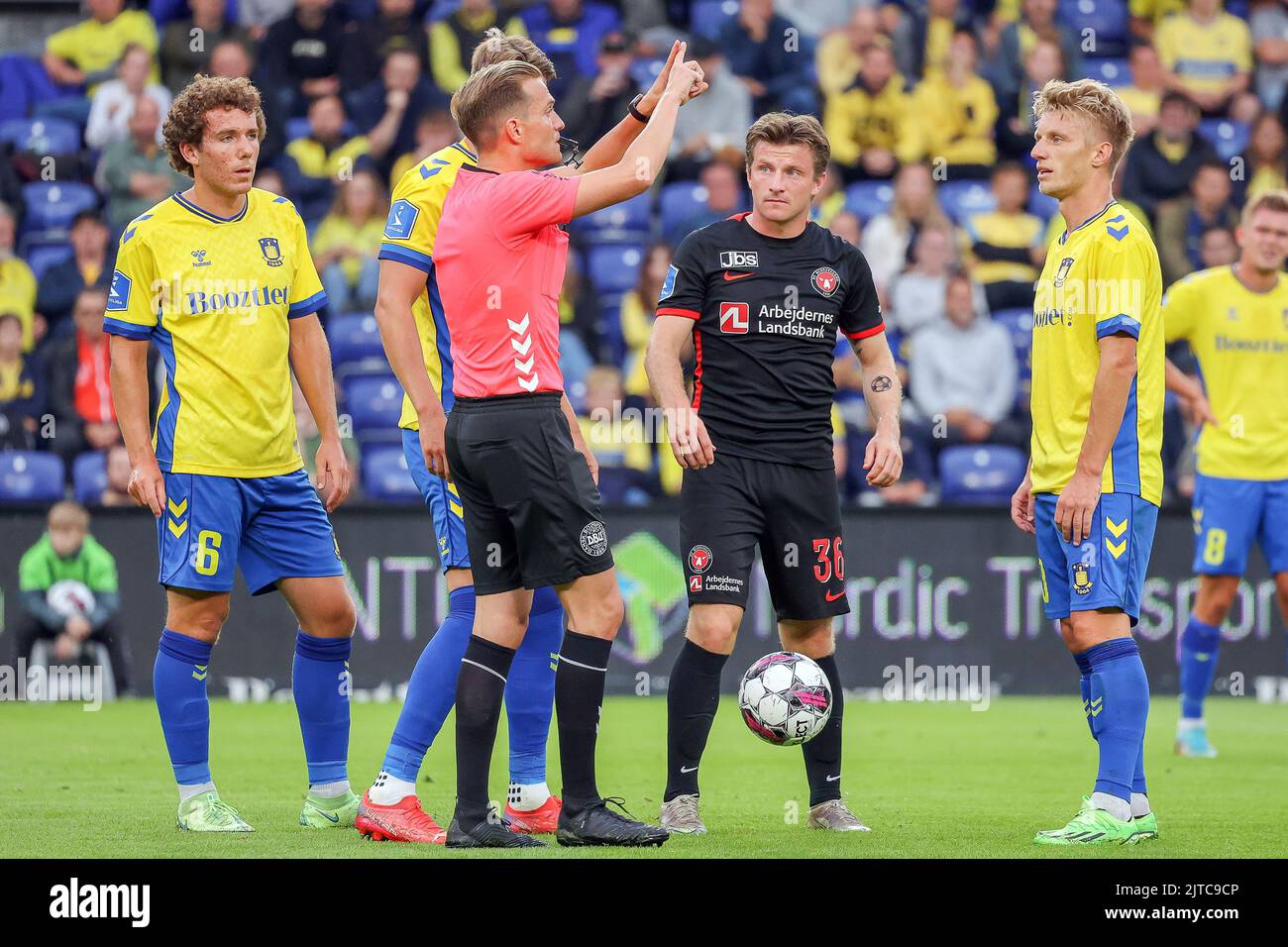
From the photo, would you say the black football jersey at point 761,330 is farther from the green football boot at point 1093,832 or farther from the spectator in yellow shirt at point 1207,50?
the spectator in yellow shirt at point 1207,50

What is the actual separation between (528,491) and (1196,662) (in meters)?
5.15

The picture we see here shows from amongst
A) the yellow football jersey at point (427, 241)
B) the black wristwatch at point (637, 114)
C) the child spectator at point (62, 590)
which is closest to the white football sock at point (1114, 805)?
the yellow football jersey at point (427, 241)

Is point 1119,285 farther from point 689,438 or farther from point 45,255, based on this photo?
point 45,255

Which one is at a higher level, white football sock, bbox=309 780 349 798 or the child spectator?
the child spectator

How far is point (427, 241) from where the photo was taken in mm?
6086

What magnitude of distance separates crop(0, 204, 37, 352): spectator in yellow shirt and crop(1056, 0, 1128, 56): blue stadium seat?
9155 millimetres

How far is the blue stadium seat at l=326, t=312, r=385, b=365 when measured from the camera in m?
13.4

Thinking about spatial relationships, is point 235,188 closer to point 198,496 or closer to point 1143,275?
point 198,496

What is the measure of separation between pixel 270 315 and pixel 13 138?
9.72m

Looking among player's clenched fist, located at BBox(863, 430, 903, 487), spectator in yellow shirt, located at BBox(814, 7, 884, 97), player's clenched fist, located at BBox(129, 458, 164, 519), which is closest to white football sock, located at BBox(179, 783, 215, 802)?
player's clenched fist, located at BBox(129, 458, 164, 519)

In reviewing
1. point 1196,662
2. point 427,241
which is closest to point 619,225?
point 1196,662

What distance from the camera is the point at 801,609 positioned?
247 inches

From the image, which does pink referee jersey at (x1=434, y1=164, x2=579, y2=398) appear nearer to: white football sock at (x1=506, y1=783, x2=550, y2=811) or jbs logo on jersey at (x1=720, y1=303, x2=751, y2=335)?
jbs logo on jersey at (x1=720, y1=303, x2=751, y2=335)

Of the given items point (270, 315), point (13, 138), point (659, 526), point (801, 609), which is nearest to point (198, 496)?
point (270, 315)
